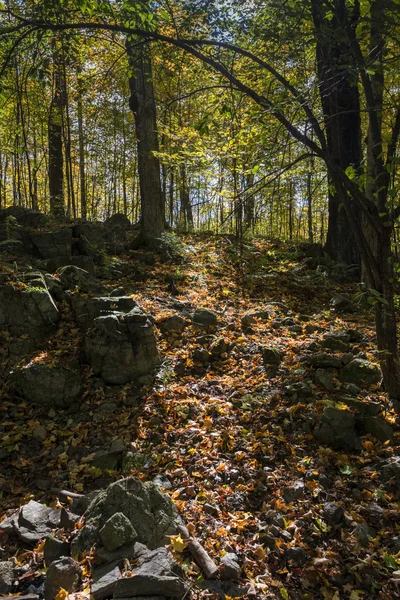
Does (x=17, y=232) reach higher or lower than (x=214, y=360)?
higher

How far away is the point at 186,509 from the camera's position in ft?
10.2

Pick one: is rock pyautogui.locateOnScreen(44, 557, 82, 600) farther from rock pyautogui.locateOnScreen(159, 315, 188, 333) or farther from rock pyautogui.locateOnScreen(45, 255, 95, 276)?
rock pyautogui.locateOnScreen(45, 255, 95, 276)

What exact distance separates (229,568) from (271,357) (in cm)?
284

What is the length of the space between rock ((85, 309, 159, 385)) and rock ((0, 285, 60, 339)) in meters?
0.77

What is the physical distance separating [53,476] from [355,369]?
3.65 metres

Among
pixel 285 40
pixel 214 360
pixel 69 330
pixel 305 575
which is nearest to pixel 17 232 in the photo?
pixel 69 330

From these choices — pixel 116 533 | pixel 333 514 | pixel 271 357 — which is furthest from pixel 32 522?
pixel 271 357

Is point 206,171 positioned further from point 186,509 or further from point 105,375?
point 186,509

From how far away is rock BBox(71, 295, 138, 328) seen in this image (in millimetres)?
5117

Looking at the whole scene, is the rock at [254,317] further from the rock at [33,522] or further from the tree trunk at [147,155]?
the tree trunk at [147,155]

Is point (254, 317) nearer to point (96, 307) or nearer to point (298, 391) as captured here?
point (298, 391)

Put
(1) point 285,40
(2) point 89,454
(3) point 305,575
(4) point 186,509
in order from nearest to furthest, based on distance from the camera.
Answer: (3) point 305,575 → (4) point 186,509 → (1) point 285,40 → (2) point 89,454

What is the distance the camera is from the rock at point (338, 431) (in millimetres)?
3719

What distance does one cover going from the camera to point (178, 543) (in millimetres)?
2629
